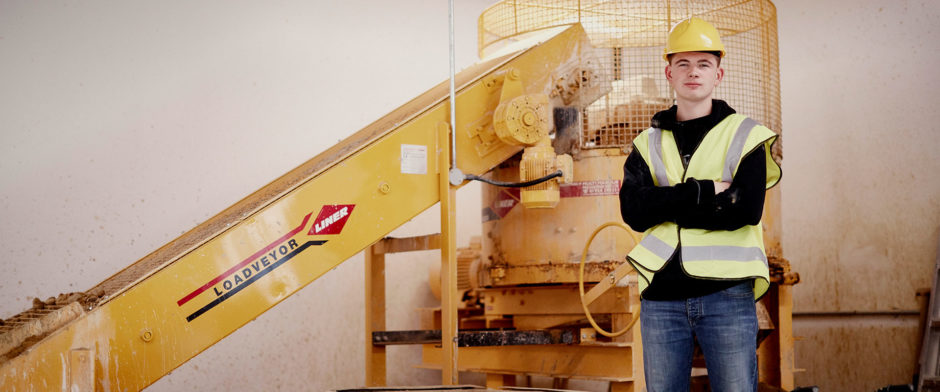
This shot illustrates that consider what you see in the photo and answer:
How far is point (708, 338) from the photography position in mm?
2594

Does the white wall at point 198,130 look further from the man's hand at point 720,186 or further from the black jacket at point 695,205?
the man's hand at point 720,186

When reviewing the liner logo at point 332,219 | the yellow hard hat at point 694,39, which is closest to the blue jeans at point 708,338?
the yellow hard hat at point 694,39

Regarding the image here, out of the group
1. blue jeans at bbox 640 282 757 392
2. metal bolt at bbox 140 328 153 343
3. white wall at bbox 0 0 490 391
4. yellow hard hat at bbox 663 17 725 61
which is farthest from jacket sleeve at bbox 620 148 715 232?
white wall at bbox 0 0 490 391

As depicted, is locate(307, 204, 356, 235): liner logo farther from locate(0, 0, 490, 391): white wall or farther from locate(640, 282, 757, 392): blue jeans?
locate(0, 0, 490, 391): white wall

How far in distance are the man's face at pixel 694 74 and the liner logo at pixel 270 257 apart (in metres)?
1.83

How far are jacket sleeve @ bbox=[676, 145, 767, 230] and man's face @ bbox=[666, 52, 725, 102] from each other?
249 millimetres

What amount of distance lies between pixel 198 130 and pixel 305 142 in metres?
0.79

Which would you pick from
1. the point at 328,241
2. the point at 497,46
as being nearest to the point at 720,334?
the point at 328,241

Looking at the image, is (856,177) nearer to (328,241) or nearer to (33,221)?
(328,241)

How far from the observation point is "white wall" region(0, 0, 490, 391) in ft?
18.3

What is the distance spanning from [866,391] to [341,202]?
14.5 ft

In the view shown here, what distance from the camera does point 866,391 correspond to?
6.46m

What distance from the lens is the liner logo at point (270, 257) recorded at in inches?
145

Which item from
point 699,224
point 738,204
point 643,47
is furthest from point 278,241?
point 643,47
